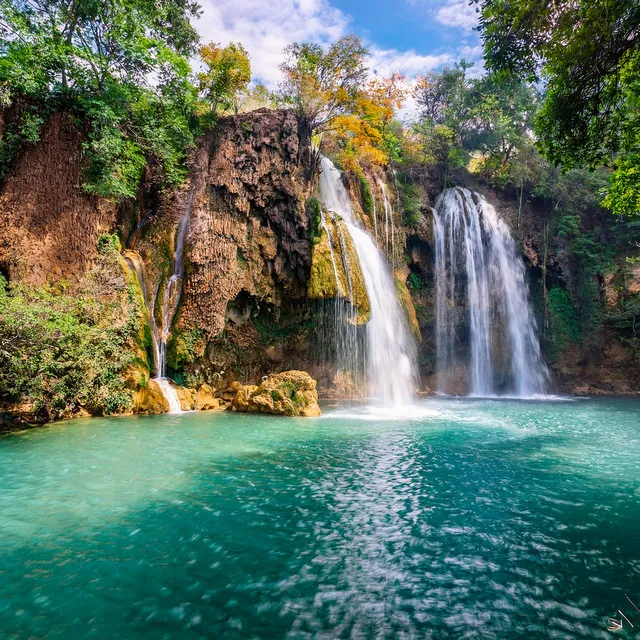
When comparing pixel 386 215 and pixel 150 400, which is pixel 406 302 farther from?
pixel 150 400

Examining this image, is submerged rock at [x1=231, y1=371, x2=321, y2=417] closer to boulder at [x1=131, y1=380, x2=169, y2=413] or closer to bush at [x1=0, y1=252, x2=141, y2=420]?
boulder at [x1=131, y1=380, x2=169, y2=413]

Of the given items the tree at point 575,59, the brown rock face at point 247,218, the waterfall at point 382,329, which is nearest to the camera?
the tree at point 575,59

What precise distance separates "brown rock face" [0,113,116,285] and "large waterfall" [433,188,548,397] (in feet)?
57.3

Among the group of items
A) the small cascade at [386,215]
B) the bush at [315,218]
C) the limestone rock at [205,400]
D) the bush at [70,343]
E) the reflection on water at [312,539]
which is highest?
the small cascade at [386,215]

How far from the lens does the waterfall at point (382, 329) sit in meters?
17.8

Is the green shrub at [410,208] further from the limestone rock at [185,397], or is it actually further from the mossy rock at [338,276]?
the limestone rock at [185,397]

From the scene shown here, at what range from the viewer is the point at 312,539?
419cm

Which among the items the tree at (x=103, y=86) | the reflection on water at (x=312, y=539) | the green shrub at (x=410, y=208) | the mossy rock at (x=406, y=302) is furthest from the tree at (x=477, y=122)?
the reflection on water at (x=312, y=539)

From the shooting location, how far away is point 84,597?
3145mm

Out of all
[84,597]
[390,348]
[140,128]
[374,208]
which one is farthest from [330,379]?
[84,597]

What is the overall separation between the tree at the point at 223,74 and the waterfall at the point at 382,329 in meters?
5.51

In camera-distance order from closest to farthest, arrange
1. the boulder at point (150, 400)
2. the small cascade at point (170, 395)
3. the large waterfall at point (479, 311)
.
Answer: the boulder at point (150, 400), the small cascade at point (170, 395), the large waterfall at point (479, 311)

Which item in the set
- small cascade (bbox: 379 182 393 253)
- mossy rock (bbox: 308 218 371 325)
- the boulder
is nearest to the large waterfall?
small cascade (bbox: 379 182 393 253)

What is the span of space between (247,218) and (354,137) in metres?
7.67
